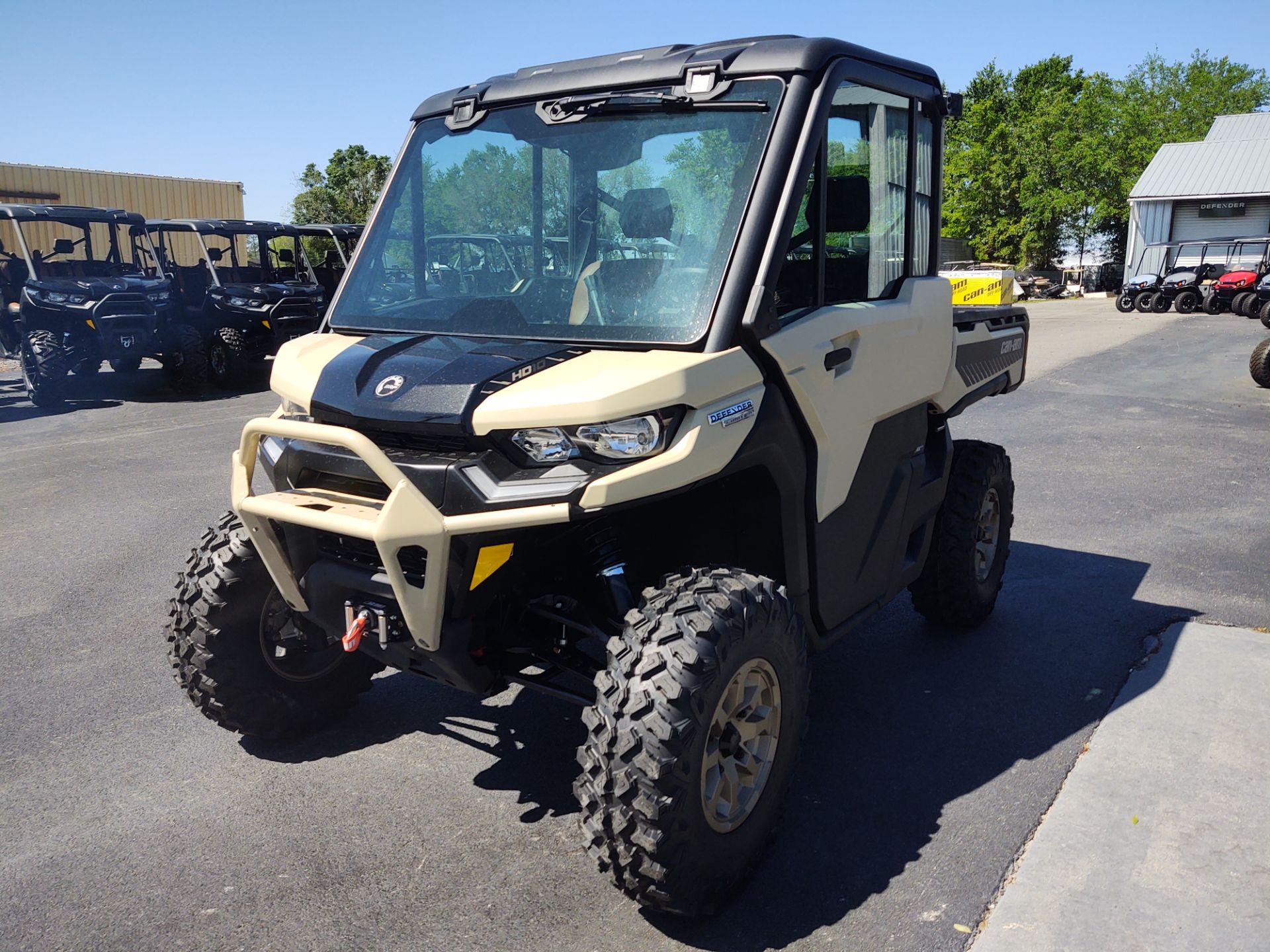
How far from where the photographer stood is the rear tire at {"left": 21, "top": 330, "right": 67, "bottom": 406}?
1345cm

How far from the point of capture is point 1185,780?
3791 millimetres

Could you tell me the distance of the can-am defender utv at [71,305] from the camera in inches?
539

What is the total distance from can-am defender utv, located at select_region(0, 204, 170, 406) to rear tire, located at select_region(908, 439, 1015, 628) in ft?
40.3

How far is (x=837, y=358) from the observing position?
3539 mm

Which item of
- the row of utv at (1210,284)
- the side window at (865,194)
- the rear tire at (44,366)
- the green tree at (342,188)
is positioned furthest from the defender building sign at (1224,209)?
the side window at (865,194)

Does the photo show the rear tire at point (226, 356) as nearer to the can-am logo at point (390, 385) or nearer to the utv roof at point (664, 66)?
the utv roof at point (664, 66)

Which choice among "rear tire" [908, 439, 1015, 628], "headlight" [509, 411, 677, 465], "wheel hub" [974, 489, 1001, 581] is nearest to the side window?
"headlight" [509, 411, 677, 465]

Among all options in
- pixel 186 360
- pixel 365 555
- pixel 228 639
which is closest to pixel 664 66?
pixel 365 555

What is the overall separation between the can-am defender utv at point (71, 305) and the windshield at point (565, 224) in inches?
456

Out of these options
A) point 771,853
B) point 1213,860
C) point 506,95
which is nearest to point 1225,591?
point 1213,860

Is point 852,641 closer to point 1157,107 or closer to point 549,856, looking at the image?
point 549,856

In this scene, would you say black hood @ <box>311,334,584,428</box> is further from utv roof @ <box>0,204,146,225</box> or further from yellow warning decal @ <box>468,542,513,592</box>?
utv roof @ <box>0,204,146,225</box>

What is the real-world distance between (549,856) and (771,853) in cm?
71

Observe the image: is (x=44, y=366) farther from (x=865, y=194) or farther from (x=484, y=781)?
(x=865, y=194)
